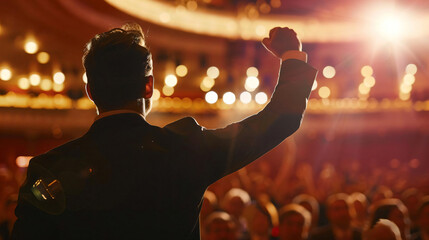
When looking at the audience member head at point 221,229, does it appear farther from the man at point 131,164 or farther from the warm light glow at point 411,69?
the warm light glow at point 411,69

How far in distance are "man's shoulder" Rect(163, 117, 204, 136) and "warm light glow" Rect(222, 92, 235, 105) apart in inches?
613

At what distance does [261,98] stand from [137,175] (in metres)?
15.7

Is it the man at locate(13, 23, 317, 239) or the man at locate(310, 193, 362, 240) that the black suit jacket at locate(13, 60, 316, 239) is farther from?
the man at locate(310, 193, 362, 240)

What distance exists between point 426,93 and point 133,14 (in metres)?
14.1

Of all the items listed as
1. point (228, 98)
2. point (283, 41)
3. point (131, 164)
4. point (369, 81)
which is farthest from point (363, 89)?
point (131, 164)

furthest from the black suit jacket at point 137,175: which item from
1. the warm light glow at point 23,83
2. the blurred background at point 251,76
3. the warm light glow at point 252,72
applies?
the warm light glow at point 23,83

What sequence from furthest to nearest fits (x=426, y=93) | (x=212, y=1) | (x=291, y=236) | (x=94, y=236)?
1. (x=426, y=93)
2. (x=212, y=1)
3. (x=291, y=236)
4. (x=94, y=236)

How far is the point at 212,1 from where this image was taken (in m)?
14.1

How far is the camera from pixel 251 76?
52.9 feet

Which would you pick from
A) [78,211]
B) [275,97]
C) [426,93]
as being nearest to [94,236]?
[78,211]

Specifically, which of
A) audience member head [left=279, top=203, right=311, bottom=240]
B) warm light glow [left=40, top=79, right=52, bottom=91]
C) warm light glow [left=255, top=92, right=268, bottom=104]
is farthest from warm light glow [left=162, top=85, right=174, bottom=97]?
audience member head [left=279, top=203, right=311, bottom=240]

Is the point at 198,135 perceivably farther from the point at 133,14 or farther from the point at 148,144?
the point at 133,14

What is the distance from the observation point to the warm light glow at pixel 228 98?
1675 cm

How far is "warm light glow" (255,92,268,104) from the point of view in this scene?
16.5 m
